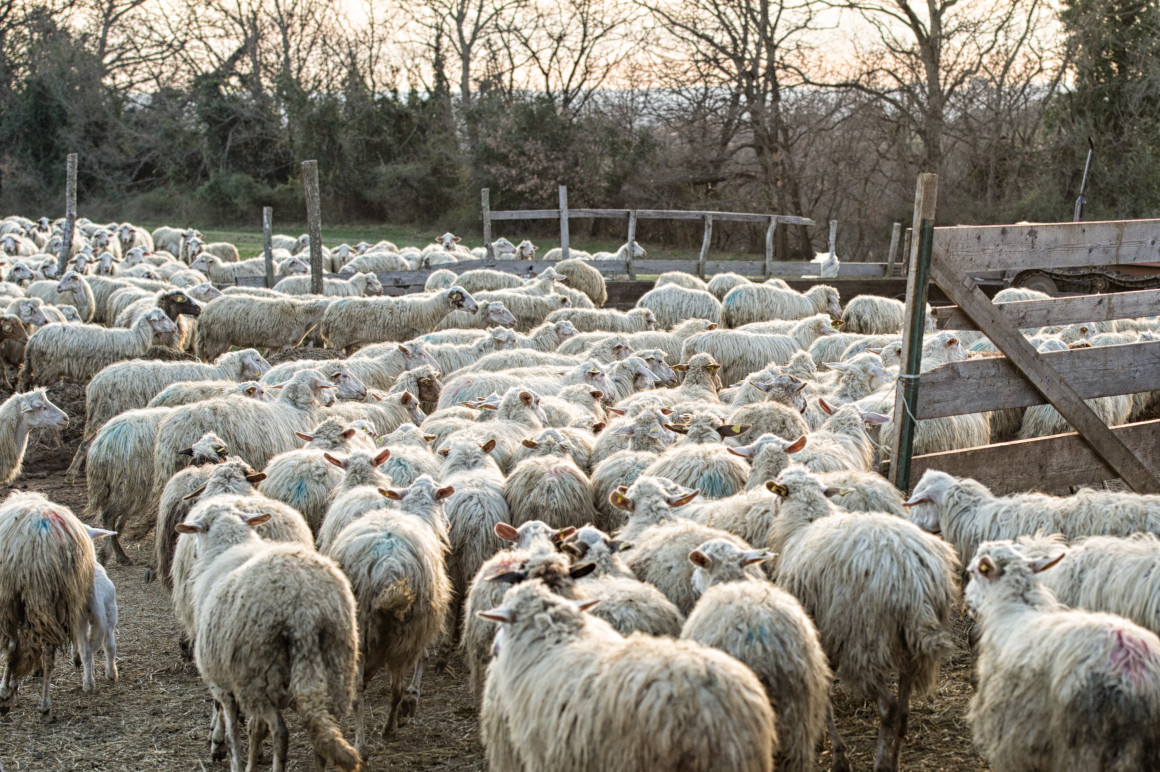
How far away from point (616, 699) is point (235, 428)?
5508mm

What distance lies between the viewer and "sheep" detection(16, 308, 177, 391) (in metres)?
12.2

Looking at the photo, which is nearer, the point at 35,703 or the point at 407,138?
the point at 35,703

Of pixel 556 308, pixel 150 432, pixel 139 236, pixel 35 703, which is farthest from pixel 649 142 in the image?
pixel 35 703

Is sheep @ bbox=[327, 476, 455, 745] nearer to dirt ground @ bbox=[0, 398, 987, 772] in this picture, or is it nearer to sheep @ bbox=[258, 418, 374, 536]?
dirt ground @ bbox=[0, 398, 987, 772]

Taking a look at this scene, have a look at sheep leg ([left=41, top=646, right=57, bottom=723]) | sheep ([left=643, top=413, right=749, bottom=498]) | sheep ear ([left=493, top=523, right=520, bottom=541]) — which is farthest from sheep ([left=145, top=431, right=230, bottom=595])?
sheep ([left=643, top=413, right=749, bottom=498])

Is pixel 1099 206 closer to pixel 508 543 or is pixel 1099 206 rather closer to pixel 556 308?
pixel 556 308

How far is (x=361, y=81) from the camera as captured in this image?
1574 inches

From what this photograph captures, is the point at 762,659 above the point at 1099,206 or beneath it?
beneath

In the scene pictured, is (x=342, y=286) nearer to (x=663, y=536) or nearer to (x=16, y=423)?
(x=16, y=423)

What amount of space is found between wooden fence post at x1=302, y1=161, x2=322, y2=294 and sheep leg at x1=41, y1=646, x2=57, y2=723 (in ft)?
36.1

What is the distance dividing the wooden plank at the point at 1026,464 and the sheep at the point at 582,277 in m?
11.3

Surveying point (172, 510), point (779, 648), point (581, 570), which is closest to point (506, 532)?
point (581, 570)

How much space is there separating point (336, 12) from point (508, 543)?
40190mm

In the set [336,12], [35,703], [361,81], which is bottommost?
[35,703]
